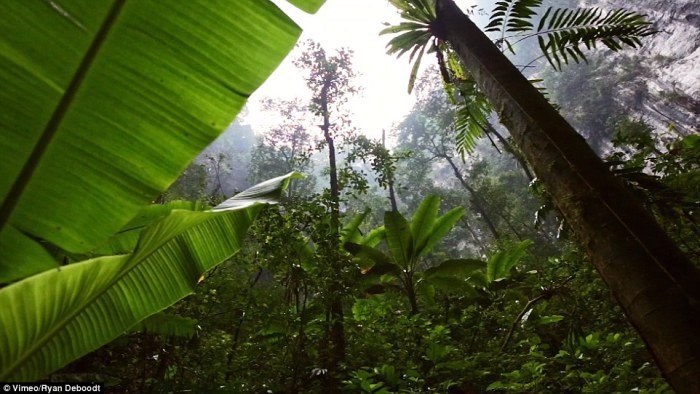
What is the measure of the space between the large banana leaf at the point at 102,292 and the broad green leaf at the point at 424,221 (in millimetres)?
5107

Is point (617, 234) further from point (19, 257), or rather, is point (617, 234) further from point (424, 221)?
point (424, 221)

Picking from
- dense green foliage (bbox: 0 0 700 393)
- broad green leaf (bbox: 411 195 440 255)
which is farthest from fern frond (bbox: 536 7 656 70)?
broad green leaf (bbox: 411 195 440 255)

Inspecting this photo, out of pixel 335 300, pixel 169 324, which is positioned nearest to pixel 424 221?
pixel 335 300

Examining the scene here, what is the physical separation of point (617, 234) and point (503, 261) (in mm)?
5620

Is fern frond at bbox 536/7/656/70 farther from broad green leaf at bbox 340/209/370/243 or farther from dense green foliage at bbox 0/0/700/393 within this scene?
broad green leaf at bbox 340/209/370/243

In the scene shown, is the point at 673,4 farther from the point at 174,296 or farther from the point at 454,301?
the point at 174,296

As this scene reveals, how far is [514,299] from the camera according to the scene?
19.3ft

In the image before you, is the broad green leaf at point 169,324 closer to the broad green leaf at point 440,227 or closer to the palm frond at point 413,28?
the palm frond at point 413,28

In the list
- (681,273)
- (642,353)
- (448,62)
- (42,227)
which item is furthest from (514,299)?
(42,227)

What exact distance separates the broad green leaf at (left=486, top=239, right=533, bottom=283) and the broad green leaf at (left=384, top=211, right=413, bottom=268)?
1.52 m

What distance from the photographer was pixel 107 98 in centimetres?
98

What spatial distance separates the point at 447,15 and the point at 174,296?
97.7 inches

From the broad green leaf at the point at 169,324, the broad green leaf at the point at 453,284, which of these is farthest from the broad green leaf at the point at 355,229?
the broad green leaf at the point at 169,324

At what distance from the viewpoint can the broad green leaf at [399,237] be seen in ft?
20.4
